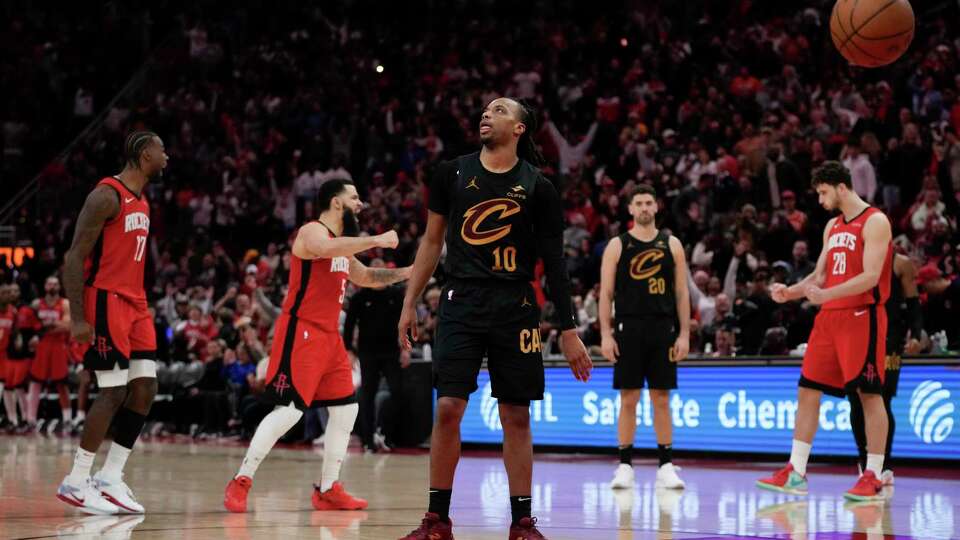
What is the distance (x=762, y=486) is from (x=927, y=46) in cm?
1102

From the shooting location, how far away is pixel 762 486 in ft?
27.2

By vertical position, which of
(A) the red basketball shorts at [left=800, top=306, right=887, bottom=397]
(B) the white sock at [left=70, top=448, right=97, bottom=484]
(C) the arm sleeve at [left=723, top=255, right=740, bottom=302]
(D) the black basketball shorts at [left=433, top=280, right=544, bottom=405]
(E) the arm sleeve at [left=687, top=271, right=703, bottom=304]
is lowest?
(B) the white sock at [left=70, top=448, right=97, bottom=484]

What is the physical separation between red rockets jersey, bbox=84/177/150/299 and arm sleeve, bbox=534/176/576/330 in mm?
2958

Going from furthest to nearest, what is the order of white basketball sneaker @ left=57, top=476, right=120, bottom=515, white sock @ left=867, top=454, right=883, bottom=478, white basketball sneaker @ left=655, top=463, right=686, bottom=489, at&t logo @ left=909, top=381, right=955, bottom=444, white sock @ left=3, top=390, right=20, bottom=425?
1. white sock @ left=3, top=390, right=20, bottom=425
2. at&t logo @ left=909, top=381, right=955, bottom=444
3. white basketball sneaker @ left=655, top=463, right=686, bottom=489
4. white sock @ left=867, top=454, right=883, bottom=478
5. white basketball sneaker @ left=57, top=476, right=120, bottom=515

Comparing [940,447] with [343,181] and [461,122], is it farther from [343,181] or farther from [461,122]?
[461,122]

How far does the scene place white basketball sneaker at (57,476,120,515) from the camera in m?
7.03

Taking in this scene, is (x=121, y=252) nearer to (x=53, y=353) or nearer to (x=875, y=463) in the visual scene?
(x=875, y=463)

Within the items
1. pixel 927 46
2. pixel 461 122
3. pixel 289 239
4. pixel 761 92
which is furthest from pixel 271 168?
pixel 927 46

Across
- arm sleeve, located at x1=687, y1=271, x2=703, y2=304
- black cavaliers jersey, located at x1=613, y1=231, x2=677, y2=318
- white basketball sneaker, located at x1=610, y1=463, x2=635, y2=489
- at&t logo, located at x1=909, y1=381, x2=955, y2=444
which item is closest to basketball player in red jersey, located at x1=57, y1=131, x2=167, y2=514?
white basketball sneaker, located at x1=610, y1=463, x2=635, y2=489

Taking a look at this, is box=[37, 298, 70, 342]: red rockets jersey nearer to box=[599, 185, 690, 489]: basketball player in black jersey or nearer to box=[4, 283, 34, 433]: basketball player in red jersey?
box=[4, 283, 34, 433]: basketball player in red jersey

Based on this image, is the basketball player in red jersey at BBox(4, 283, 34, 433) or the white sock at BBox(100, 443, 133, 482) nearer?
the white sock at BBox(100, 443, 133, 482)

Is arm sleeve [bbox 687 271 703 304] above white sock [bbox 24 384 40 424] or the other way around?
above

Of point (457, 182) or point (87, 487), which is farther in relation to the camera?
point (87, 487)

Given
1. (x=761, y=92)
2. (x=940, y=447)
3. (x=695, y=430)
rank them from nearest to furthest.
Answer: (x=940, y=447), (x=695, y=430), (x=761, y=92)
